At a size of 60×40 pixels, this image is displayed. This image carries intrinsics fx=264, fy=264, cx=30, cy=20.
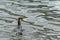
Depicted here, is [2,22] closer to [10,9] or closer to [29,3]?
[10,9]

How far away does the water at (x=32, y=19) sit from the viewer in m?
18.3

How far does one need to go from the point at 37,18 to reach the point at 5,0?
7.54m

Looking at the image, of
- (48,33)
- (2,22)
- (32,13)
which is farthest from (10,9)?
(48,33)

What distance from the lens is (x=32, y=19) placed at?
21719 millimetres

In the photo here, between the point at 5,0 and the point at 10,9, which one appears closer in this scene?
the point at 10,9

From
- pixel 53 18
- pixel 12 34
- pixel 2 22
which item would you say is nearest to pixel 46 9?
pixel 53 18

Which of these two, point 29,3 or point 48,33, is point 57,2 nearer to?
point 29,3

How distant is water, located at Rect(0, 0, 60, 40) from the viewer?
18328mm

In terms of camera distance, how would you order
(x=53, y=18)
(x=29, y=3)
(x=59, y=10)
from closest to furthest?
(x=53, y=18) < (x=59, y=10) < (x=29, y=3)

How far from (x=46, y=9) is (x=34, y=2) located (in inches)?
131

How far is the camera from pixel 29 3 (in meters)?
27.0

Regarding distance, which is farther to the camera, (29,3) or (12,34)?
(29,3)

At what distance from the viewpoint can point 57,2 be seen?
27.8 metres

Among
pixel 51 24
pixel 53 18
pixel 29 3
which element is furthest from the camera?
pixel 29 3
